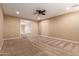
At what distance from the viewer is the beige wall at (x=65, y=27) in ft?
14.5

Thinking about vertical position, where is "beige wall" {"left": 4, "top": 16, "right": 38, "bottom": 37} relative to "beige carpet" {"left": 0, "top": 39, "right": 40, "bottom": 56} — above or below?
above

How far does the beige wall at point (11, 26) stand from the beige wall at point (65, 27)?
2213mm

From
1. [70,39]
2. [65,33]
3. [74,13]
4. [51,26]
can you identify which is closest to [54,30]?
[51,26]

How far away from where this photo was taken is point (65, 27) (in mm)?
5082

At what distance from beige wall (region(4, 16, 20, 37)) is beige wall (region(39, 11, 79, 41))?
2.21 meters

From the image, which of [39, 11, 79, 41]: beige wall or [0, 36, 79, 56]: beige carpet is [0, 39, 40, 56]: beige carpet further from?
[39, 11, 79, 41]: beige wall

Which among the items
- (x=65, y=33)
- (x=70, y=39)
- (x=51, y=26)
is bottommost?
(x=70, y=39)

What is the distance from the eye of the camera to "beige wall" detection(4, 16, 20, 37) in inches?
221

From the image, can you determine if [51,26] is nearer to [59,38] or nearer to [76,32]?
[59,38]

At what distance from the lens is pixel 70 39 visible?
465cm

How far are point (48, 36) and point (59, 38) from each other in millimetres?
775

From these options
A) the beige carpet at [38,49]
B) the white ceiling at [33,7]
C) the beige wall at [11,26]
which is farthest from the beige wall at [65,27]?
the beige wall at [11,26]

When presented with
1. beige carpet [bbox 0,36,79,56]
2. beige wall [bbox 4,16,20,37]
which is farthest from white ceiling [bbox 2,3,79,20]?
beige wall [bbox 4,16,20,37]

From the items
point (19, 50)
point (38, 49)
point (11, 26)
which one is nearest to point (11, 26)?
point (11, 26)
